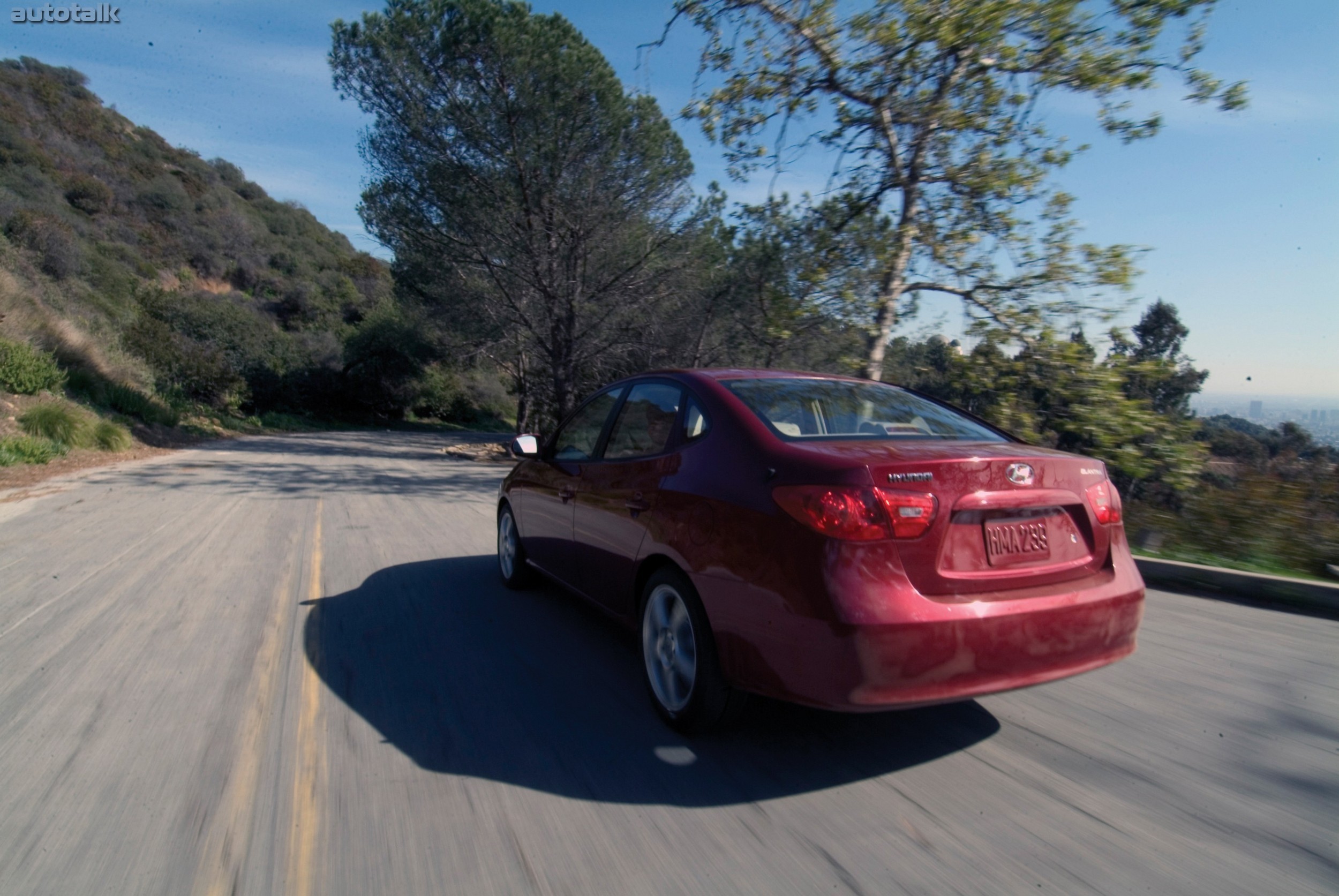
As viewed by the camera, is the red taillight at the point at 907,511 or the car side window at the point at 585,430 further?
the car side window at the point at 585,430

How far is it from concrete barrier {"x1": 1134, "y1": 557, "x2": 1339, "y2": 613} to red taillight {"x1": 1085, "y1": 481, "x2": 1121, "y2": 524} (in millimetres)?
3363

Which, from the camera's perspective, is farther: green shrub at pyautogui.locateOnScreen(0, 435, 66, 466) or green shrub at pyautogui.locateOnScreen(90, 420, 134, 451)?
green shrub at pyautogui.locateOnScreen(90, 420, 134, 451)

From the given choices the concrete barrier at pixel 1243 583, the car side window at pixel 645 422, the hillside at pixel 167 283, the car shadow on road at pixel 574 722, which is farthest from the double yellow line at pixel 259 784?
the hillside at pixel 167 283

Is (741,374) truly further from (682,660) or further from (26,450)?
(26,450)

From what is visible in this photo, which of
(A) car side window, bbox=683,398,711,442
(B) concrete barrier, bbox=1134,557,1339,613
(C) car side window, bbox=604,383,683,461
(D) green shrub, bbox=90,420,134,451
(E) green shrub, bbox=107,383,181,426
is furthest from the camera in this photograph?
(E) green shrub, bbox=107,383,181,426

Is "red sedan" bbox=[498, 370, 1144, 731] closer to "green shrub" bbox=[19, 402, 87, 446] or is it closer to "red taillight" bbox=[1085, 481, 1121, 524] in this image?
"red taillight" bbox=[1085, 481, 1121, 524]

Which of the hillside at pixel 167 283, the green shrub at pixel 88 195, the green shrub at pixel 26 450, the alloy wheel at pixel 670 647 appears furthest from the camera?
the green shrub at pixel 88 195

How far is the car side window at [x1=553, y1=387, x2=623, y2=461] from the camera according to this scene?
200 inches

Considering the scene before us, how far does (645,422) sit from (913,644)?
198 centimetres

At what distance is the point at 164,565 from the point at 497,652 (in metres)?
4.19

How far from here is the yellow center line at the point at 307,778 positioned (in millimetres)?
2807

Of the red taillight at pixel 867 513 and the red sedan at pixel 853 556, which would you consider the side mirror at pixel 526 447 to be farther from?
the red taillight at pixel 867 513

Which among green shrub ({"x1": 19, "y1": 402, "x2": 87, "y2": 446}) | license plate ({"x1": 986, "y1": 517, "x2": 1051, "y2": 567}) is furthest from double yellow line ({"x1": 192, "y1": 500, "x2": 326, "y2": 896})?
green shrub ({"x1": 19, "y1": 402, "x2": 87, "y2": 446})

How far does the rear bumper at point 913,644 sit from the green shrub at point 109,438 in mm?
17779
